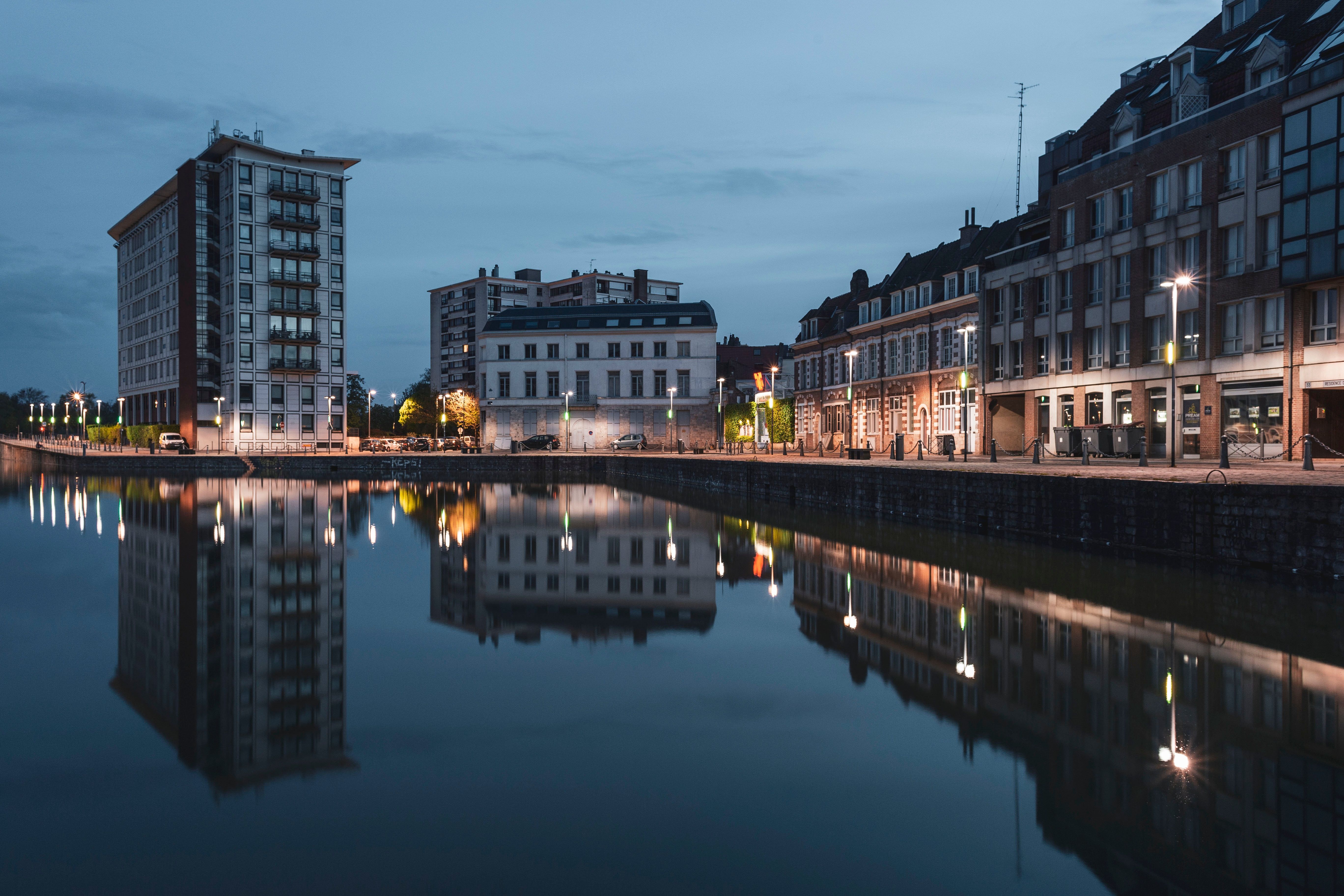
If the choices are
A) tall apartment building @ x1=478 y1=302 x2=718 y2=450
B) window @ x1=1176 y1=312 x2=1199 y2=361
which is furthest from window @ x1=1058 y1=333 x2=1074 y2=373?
tall apartment building @ x1=478 y1=302 x2=718 y2=450

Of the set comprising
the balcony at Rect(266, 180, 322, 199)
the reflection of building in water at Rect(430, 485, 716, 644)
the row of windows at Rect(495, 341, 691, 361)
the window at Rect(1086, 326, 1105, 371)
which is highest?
the balcony at Rect(266, 180, 322, 199)

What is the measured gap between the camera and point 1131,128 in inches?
1558

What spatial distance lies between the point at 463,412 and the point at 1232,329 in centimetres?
7429

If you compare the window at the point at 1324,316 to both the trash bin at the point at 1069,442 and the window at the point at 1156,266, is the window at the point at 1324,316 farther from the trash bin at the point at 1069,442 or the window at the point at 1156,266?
the trash bin at the point at 1069,442

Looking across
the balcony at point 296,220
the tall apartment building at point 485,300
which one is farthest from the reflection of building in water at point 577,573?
the tall apartment building at point 485,300

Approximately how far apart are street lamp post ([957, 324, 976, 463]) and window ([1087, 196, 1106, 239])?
6.39 m

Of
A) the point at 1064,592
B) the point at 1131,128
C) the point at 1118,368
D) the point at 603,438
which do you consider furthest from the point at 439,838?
the point at 603,438

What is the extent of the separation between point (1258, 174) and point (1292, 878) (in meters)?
32.4

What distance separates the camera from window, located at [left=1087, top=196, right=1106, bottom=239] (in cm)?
4056

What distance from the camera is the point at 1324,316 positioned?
30203 mm

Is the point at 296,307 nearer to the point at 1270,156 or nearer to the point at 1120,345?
the point at 1120,345

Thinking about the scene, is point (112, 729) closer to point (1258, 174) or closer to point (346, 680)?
point (346, 680)

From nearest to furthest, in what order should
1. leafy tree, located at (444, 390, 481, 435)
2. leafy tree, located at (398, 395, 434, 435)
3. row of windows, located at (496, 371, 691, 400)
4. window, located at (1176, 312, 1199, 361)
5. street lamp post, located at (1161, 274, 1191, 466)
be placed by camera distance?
street lamp post, located at (1161, 274, 1191, 466), window, located at (1176, 312, 1199, 361), row of windows, located at (496, 371, 691, 400), leafy tree, located at (444, 390, 481, 435), leafy tree, located at (398, 395, 434, 435)

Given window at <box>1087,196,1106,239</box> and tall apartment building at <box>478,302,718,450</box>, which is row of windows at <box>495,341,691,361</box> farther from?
window at <box>1087,196,1106,239</box>
